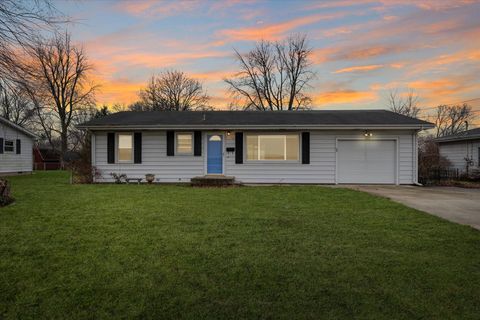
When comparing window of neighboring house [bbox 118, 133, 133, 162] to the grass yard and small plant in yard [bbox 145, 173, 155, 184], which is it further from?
the grass yard

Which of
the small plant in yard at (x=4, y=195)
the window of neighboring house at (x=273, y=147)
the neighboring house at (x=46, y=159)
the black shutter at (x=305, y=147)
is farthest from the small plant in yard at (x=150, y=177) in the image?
the neighboring house at (x=46, y=159)

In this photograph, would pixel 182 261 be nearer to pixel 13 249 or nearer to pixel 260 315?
pixel 260 315

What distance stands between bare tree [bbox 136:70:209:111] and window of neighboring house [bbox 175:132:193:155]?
21.6 metres

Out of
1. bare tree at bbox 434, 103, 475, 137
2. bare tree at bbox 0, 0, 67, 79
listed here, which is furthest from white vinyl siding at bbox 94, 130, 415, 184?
bare tree at bbox 434, 103, 475, 137

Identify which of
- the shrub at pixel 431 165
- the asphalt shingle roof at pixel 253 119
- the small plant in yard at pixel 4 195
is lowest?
the small plant in yard at pixel 4 195

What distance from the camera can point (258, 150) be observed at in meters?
12.4

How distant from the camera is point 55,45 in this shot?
573 centimetres

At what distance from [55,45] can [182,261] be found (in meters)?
5.11

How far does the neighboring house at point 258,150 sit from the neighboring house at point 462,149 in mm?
7258

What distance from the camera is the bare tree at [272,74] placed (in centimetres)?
3112

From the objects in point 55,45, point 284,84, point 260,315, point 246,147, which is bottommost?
point 260,315

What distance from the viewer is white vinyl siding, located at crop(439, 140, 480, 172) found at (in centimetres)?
1653

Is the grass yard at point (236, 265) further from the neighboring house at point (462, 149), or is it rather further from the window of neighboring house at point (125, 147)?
the neighboring house at point (462, 149)

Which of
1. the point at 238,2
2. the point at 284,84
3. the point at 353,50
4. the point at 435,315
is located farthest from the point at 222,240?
the point at 284,84
